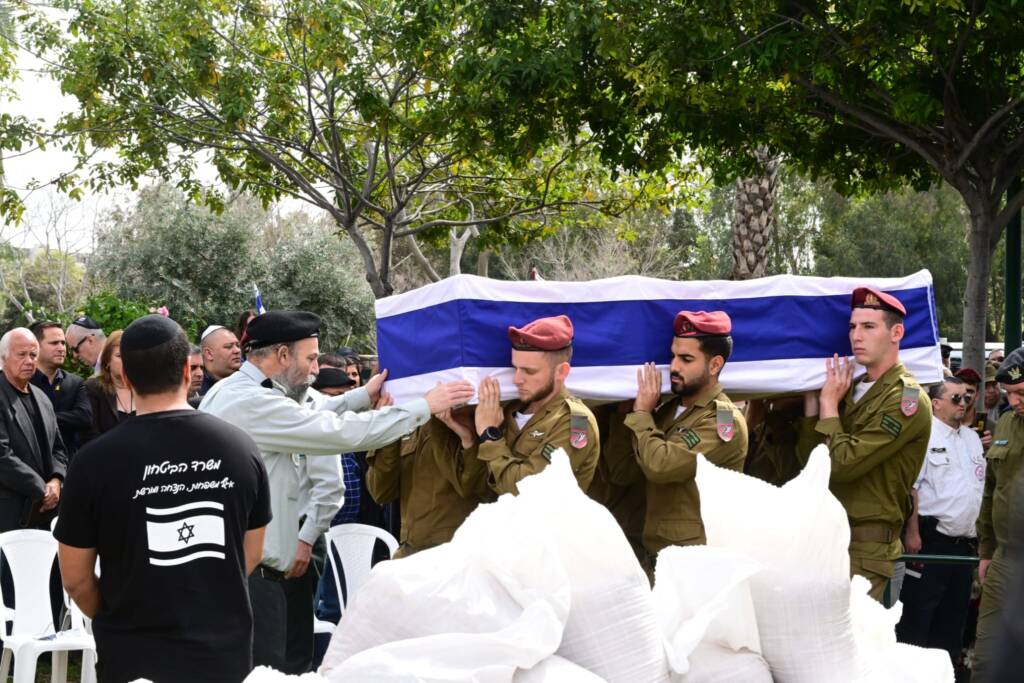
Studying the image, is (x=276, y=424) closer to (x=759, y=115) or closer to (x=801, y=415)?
(x=801, y=415)

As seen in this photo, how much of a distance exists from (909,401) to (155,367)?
2.97 m

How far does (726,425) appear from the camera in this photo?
15.7ft

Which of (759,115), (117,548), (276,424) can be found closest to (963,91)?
(759,115)

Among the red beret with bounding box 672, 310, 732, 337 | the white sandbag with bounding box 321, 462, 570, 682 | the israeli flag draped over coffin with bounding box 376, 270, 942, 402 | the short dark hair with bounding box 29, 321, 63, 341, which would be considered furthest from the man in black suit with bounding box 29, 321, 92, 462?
the white sandbag with bounding box 321, 462, 570, 682

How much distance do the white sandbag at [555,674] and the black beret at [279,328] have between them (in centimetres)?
276

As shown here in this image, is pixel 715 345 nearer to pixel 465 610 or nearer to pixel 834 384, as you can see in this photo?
pixel 834 384

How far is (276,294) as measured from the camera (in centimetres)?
2709

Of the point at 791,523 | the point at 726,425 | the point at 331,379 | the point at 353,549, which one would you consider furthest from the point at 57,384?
the point at 791,523

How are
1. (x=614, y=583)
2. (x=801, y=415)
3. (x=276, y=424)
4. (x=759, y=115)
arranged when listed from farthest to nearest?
1. (x=759, y=115)
2. (x=801, y=415)
3. (x=276, y=424)
4. (x=614, y=583)

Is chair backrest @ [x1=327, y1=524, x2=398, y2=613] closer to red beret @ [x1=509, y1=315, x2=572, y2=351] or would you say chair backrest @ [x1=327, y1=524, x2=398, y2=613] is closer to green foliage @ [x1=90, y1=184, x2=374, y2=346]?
red beret @ [x1=509, y1=315, x2=572, y2=351]

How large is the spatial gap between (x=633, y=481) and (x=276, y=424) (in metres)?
1.63

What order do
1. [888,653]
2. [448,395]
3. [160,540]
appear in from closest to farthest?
[888,653], [160,540], [448,395]

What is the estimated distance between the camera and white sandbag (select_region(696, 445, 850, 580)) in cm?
261

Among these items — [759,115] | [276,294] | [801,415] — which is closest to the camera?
[801,415]
